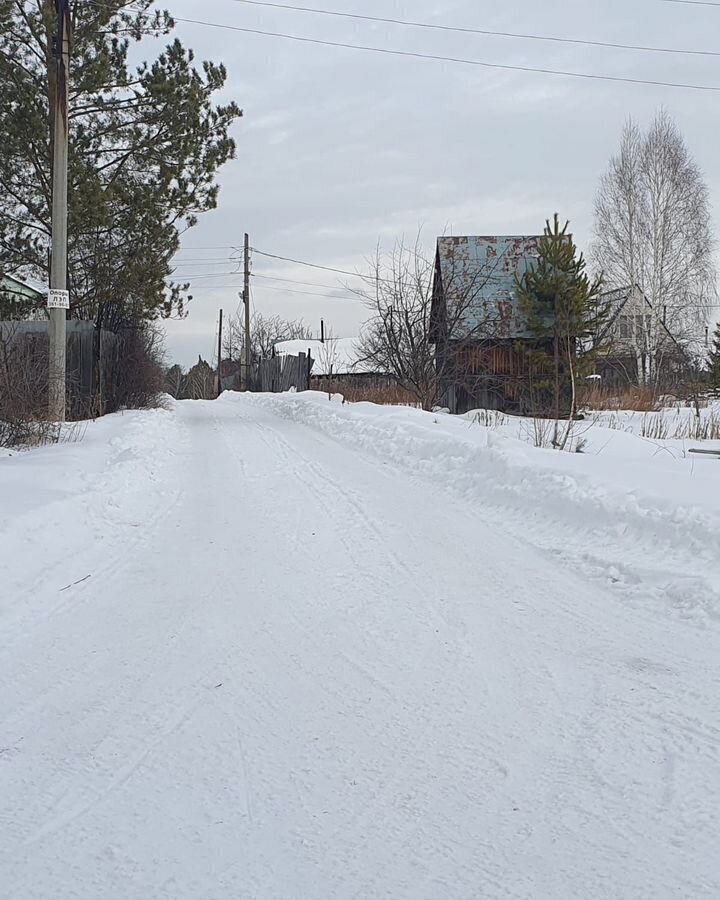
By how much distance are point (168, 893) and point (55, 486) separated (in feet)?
19.9

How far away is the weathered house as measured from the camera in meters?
27.1

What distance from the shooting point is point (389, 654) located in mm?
4406

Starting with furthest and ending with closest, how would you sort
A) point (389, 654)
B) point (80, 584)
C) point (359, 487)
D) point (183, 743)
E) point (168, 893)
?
point (359, 487), point (80, 584), point (389, 654), point (183, 743), point (168, 893)

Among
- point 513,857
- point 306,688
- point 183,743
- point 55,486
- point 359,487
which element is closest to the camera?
point 513,857

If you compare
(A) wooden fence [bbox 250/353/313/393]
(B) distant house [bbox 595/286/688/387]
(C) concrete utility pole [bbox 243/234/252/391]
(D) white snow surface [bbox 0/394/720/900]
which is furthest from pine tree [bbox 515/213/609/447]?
(C) concrete utility pole [bbox 243/234/252/391]

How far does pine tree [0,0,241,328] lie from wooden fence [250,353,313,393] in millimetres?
16009

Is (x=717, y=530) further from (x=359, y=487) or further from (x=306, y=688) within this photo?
(x=359, y=487)

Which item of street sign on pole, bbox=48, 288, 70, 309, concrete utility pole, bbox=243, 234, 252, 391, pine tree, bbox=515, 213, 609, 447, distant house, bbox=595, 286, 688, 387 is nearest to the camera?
street sign on pole, bbox=48, 288, 70, 309

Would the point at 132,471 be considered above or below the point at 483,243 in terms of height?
below

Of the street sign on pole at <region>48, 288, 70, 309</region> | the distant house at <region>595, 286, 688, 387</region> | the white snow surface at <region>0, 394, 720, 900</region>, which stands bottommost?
the white snow surface at <region>0, 394, 720, 900</region>

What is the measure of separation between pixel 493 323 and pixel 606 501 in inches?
854

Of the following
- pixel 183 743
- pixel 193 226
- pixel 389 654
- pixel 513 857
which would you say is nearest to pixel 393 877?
pixel 513 857

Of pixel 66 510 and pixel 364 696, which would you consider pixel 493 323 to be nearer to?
pixel 66 510

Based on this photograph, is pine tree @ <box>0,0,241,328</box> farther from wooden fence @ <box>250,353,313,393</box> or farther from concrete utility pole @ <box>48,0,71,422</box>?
wooden fence @ <box>250,353,313,393</box>
